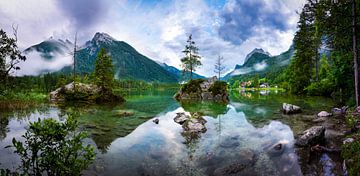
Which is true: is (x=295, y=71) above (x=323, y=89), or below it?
above

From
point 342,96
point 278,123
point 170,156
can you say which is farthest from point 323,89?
point 170,156

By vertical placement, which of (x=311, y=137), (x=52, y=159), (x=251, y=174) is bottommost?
(x=251, y=174)

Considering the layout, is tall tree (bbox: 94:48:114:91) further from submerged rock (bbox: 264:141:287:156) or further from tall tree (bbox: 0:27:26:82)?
submerged rock (bbox: 264:141:287:156)

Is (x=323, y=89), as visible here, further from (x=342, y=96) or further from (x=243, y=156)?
(x=243, y=156)

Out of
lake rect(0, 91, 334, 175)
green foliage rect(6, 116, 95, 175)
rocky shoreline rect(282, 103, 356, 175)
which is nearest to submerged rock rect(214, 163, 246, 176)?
lake rect(0, 91, 334, 175)

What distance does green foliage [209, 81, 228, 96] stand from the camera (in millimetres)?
52312

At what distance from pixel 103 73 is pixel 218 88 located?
2745 cm

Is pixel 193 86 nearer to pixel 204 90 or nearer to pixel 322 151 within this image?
pixel 204 90

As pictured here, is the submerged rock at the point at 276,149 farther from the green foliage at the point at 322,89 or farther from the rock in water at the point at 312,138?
the green foliage at the point at 322,89

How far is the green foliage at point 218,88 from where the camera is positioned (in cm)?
5231

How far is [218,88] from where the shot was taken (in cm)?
5294

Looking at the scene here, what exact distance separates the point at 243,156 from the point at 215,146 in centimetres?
214

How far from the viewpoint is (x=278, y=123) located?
744 inches

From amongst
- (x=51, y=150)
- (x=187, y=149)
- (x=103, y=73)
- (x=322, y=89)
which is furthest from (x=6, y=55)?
(x=322, y=89)
